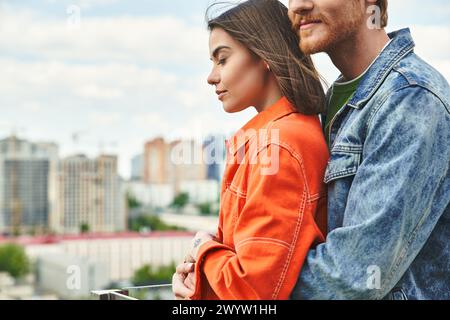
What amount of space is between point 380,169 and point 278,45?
20 centimetres

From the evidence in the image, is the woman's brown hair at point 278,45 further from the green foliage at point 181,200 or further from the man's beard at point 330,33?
the green foliage at point 181,200

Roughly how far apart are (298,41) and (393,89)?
0.14 metres

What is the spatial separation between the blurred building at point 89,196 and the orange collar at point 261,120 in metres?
26.1

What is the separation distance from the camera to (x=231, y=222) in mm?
817

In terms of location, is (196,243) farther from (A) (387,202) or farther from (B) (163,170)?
(B) (163,170)

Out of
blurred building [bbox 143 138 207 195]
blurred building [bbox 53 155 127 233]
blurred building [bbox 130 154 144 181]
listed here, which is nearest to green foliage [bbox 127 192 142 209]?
blurred building [bbox 53 155 127 233]

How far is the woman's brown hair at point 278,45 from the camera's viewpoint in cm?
85

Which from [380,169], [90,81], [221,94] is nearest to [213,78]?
[221,94]

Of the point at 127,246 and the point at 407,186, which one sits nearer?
the point at 407,186

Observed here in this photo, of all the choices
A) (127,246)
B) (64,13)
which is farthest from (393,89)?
(127,246)

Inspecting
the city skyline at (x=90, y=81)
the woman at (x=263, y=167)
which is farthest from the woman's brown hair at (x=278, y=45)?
the city skyline at (x=90, y=81)

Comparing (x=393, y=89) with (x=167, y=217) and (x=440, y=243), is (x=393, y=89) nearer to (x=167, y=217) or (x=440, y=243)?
(x=440, y=243)

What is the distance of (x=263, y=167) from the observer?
0.79 m

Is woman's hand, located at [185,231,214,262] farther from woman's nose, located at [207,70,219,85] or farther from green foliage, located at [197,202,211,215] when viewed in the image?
green foliage, located at [197,202,211,215]
